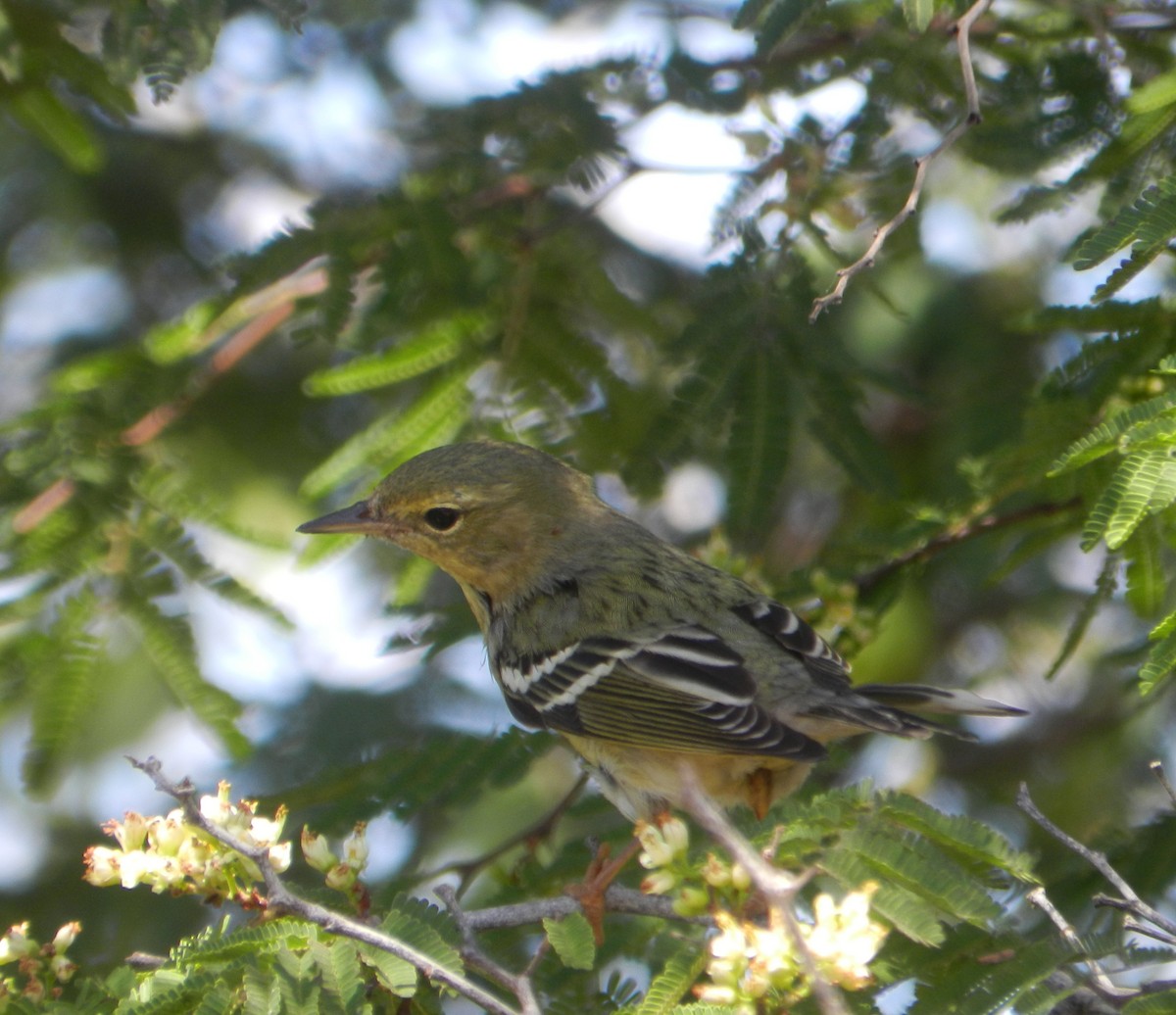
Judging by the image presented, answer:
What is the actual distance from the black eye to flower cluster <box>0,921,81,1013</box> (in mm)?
2031

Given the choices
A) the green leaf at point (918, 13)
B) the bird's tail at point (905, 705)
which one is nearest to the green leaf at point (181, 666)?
the bird's tail at point (905, 705)

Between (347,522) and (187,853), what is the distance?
1.85 meters

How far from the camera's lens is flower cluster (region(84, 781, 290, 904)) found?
2.63m

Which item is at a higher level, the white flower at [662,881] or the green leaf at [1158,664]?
the green leaf at [1158,664]

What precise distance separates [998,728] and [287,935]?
184 inches

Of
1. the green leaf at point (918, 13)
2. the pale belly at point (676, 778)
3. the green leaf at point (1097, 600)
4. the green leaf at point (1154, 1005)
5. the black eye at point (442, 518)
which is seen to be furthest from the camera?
the black eye at point (442, 518)

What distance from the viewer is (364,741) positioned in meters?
4.70

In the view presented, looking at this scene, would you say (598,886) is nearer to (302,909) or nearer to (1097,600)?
(302,909)

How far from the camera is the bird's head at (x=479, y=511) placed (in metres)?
4.41

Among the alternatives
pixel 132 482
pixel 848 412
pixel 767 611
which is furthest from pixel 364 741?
pixel 848 412

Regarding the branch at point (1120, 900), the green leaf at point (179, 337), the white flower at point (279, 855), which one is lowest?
the white flower at point (279, 855)

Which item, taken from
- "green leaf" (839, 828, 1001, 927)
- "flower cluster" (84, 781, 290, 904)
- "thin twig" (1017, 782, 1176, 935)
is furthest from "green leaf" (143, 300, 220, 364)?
"thin twig" (1017, 782, 1176, 935)

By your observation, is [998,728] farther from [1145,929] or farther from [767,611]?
[1145,929]

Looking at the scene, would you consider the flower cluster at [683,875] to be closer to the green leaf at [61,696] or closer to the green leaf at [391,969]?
the green leaf at [391,969]
